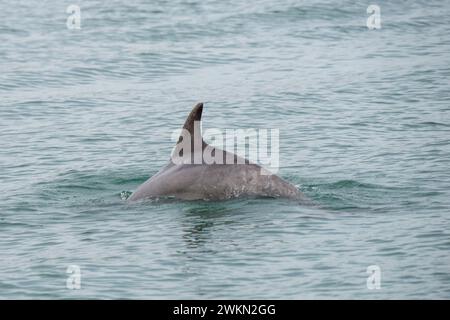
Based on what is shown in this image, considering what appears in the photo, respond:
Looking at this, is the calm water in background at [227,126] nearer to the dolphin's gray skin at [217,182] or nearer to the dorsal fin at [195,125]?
the dolphin's gray skin at [217,182]

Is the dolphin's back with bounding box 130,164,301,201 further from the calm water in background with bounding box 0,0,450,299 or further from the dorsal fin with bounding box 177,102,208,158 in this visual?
the dorsal fin with bounding box 177,102,208,158

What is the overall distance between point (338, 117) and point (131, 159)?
21.8ft

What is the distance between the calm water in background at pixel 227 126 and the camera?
1633 centimetres

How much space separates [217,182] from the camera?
62.0ft

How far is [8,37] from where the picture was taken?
123ft

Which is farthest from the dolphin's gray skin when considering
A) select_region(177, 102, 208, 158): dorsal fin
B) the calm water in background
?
the calm water in background

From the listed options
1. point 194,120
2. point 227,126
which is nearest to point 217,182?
point 194,120

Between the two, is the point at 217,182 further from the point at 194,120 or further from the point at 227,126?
the point at 227,126

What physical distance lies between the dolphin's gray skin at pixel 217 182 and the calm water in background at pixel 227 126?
21 centimetres

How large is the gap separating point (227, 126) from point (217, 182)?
8.46 m

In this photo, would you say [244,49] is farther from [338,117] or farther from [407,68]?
[338,117]

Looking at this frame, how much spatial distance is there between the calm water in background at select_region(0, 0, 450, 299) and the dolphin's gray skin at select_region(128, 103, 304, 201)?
0.21 m

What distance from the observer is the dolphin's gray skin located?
743 inches

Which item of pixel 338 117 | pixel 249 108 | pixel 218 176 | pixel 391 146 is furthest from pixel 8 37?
pixel 218 176
